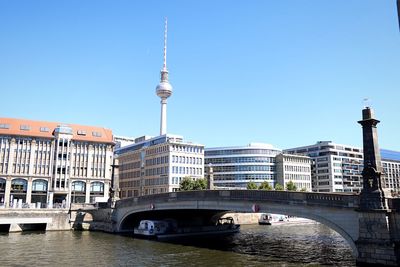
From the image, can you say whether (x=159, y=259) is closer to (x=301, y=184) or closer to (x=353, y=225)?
(x=353, y=225)

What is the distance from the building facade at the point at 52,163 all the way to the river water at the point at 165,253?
43.1 meters

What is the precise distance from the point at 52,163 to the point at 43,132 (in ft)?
29.6

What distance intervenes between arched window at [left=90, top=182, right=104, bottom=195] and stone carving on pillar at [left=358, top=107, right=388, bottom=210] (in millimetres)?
84257

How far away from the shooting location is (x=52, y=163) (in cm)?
10356

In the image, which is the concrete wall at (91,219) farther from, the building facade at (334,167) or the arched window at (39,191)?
the building facade at (334,167)

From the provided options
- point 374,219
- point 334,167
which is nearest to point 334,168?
point 334,167

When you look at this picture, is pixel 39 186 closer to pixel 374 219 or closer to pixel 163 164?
pixel 163 164

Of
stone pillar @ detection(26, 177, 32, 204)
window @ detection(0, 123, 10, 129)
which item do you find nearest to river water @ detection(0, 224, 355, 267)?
stone pillar @ detection(26, 177, 32, 204)

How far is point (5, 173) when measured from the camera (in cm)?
9794

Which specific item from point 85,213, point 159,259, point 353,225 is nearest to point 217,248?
point 159,259

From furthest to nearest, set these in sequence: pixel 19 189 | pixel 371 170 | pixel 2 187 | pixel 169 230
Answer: pixel 19 189 → pixel 2 187 → pixel 169 230 → pixel 371 170

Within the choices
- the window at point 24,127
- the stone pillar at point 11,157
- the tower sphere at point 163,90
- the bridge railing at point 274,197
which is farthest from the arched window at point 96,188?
the tower sphere at point 163,90

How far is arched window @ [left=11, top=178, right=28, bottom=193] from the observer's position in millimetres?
98675

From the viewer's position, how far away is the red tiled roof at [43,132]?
101625 millimetres
